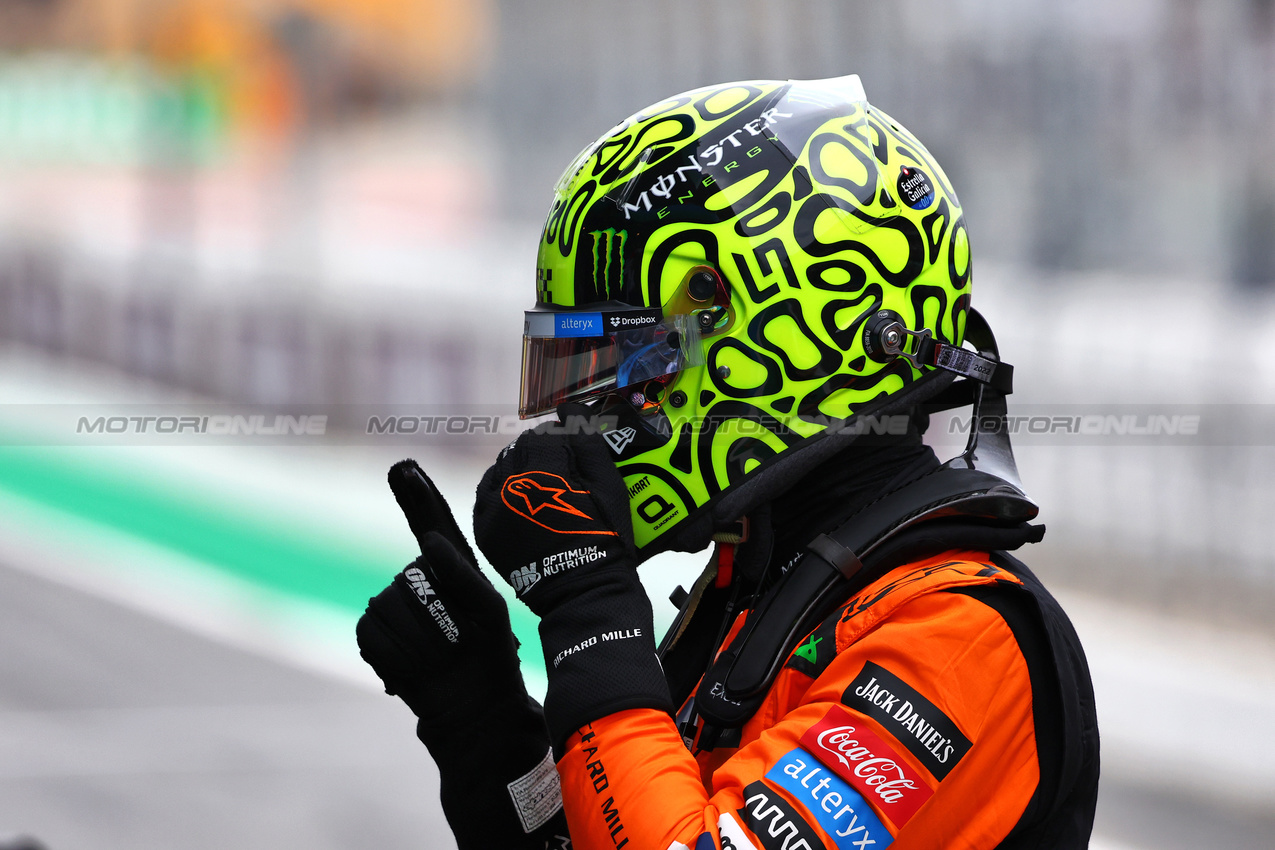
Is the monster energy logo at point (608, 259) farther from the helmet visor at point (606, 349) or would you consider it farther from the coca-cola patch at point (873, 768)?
the coca-cola patch at point (873, 768)

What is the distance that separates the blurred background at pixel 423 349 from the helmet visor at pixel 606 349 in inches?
62.3

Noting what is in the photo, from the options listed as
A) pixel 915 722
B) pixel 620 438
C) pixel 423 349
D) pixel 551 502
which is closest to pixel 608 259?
pixel 620 438

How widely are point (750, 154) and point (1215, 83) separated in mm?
4734

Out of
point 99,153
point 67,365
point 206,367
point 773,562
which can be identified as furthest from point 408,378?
point 773,562

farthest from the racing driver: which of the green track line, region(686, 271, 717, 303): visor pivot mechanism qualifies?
the green track line

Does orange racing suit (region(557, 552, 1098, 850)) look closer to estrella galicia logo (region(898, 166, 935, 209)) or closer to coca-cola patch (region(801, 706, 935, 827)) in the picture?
coca-cola patch (region(801, 706, 935, 827))

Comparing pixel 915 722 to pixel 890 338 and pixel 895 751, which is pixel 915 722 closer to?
pixel 895 751

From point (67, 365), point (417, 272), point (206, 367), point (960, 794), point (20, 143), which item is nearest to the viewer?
point (960, 794)

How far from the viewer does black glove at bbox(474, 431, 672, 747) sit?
1.23 m

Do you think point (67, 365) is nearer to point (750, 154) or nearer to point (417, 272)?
point (417, 272)

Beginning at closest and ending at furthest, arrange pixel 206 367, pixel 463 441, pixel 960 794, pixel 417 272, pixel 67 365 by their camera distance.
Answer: pixel 960 794
pixel 463 441
pixel 417 272
pixel 206 367
pixel 67 365

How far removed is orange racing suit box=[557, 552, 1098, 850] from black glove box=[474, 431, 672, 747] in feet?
0.11

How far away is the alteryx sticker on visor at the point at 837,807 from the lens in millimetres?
1118

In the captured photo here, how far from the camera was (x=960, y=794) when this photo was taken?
3.86ft
